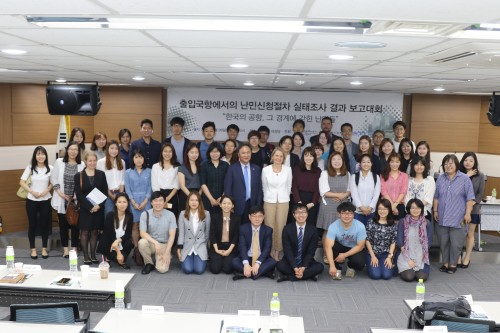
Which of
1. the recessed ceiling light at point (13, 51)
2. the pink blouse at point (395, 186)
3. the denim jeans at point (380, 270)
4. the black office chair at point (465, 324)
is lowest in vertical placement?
the denim jeans at point (380, 270)

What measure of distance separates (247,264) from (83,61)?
10.9ft

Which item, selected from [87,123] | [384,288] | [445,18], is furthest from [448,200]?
[87,123]

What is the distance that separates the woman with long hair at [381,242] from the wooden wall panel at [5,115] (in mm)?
6753

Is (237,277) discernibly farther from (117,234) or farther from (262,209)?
(117,234)

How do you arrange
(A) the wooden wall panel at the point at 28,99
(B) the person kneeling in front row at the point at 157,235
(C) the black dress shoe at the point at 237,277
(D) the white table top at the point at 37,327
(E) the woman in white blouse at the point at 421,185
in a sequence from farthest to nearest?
(A) the wooden wall panel at the point at 28,99
(E) the woman in white blouse at the point at 421,185
(B) the person kneeling in front row at the point at 157,235
(C) the black dress shoe at the point at 237,277
(D) the white table top at the point at 37,327

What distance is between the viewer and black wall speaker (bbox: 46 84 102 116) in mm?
8086

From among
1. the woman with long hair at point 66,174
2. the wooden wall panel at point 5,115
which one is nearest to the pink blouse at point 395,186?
the woman with long hair at point 66,174

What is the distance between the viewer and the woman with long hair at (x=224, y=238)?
6.78m

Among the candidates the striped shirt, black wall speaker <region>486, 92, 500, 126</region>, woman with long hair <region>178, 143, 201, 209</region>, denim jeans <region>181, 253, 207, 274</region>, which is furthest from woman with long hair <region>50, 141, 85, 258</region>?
black wall speaker <region>486, 92, 500, 126</region>

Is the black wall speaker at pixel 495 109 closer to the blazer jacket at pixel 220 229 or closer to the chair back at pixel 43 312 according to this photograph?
the blazer jacket at pixel 220 229

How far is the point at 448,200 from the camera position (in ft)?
22.8

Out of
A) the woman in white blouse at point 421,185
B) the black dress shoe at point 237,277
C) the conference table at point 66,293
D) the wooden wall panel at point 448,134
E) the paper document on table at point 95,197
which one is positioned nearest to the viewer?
the conference table at point 66,293

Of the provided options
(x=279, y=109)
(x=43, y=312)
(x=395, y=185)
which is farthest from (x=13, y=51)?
(x=279, y=109)

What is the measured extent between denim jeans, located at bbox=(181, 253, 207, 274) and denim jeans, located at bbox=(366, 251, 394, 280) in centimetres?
229
